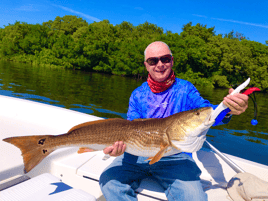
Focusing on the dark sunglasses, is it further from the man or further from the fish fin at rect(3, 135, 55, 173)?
the fish fin at rect(3, 135, 55, 173)

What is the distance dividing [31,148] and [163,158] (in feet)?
4.82

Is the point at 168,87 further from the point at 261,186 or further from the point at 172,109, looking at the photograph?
the point at 261,186

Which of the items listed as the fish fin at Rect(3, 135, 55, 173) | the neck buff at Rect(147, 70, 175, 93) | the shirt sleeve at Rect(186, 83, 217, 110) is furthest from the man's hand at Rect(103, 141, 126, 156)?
the shirt sleeve at Rect(186, 83, 217, 110)

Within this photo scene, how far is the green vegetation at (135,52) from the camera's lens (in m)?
40.2

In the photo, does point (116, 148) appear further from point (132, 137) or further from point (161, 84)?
point (161, 84)

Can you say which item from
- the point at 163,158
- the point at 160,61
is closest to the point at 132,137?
the point at 163,158

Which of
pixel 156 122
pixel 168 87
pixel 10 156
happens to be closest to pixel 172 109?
pixel 168 87

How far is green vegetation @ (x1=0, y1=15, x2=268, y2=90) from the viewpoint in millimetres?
40156

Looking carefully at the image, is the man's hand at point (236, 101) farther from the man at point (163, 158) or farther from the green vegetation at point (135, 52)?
the green vegetation at point (135, 52)

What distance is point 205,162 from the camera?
10.5ft

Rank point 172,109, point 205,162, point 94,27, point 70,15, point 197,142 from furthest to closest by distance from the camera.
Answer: point 70,15 < point 94,27 < point 205,162 < point 172,109 < point 197,142

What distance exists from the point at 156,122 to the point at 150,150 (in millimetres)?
291

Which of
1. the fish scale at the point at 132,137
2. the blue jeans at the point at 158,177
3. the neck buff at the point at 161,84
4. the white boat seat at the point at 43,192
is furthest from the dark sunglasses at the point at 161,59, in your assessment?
the white boat seat at the point at 43,192

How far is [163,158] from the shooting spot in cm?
242
